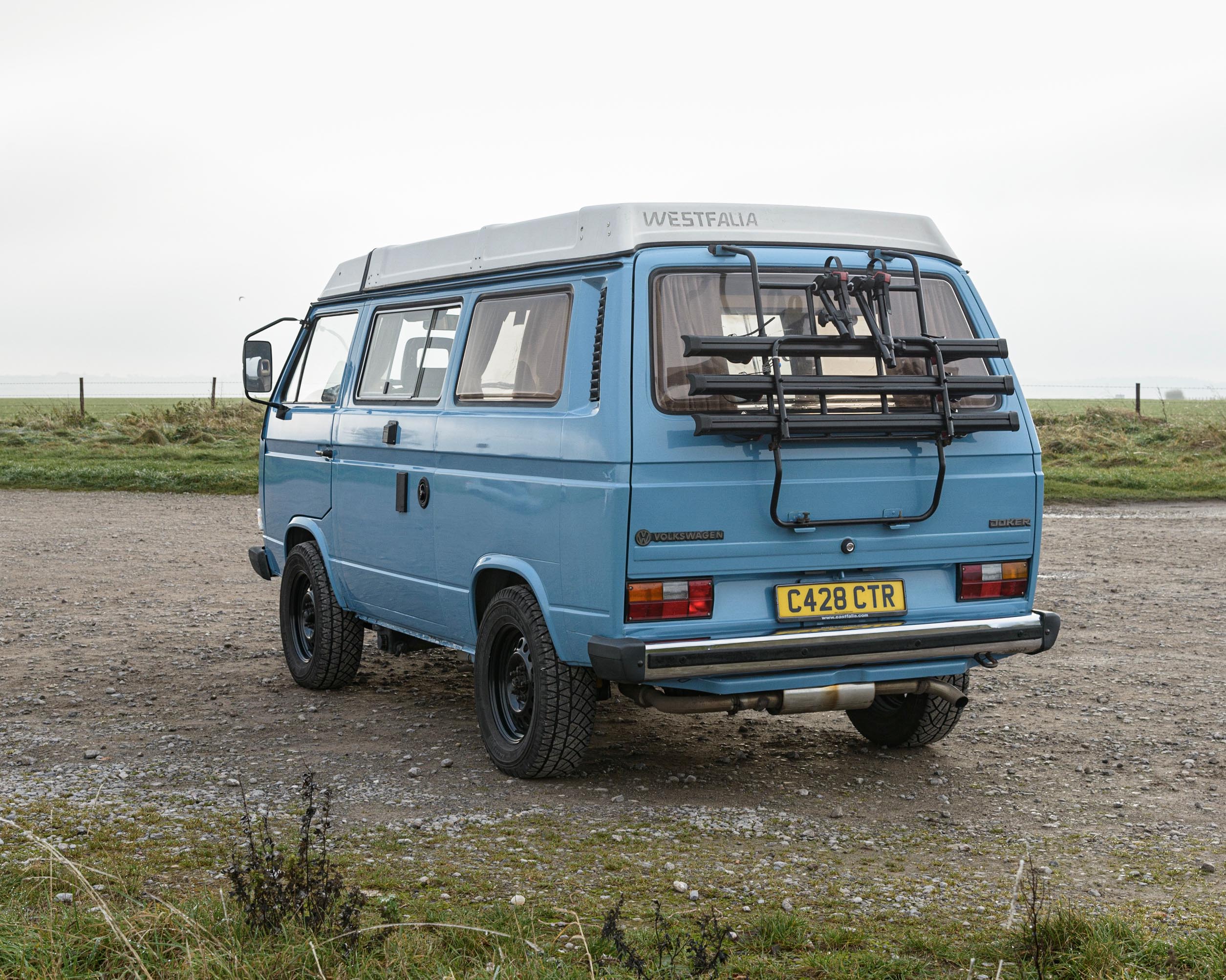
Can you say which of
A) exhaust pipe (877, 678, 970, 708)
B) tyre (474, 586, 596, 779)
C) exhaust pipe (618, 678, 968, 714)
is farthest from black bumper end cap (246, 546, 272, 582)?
exhaust pipe (877, 678, 970, 708)

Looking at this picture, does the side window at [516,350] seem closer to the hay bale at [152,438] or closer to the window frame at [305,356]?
the window frame at [305,356]

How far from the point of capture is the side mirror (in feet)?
28.6

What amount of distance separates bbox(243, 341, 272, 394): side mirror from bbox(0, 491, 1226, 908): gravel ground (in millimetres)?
1847

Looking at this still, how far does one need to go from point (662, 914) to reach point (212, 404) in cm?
3380

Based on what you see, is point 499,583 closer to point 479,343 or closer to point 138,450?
point 479,343

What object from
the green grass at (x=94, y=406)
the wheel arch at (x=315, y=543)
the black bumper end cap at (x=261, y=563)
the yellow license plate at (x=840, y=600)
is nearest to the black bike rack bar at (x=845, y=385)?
the yellow license plate at (x=840, y=600)

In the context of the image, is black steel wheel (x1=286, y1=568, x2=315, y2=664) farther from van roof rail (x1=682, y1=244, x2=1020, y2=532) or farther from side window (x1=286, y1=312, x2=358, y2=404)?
van roof rail (x1=682, y1=244, x2=1020, y2=532)

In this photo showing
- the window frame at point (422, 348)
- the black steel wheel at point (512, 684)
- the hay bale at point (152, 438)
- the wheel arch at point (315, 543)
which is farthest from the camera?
the hay bale at point (152, 438)

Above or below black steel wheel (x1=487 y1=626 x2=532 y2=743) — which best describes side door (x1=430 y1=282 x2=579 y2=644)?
above

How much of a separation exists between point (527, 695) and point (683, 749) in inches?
40.8

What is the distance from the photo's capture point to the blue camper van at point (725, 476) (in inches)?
210

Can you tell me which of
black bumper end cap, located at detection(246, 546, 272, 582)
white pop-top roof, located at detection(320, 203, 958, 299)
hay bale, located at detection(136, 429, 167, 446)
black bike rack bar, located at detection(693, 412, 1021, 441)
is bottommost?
black bumper end cap, located at detection(246, 546, 272, 582)

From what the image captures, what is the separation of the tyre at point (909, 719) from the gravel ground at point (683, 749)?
0.28 feet

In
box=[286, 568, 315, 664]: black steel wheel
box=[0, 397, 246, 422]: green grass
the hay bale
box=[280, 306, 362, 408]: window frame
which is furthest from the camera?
box=[0, 397, 246, 422]: green grass
